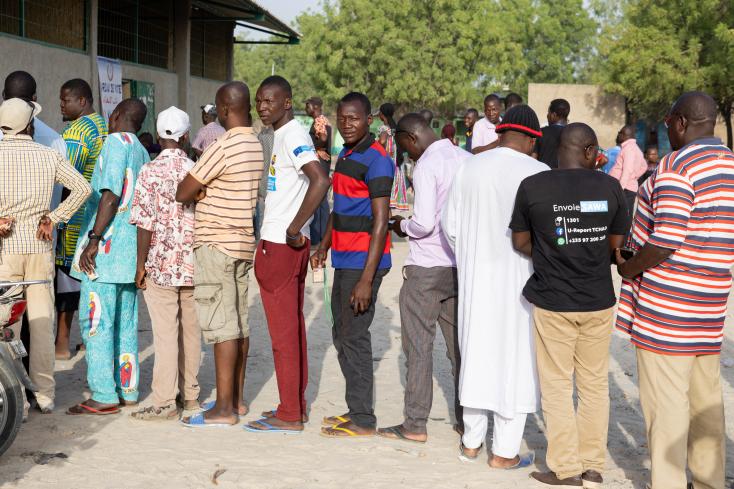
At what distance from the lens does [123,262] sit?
19.1ft

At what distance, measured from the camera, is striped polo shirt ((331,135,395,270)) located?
5.25 m

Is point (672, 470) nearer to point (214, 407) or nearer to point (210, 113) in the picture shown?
point (214, 407)

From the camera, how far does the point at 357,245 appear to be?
5.38 m

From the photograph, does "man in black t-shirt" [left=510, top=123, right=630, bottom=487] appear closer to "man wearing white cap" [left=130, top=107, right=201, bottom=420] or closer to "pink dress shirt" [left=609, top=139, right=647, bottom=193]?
"man wearing white cap" [left=130, top=107, right=201, bottom=420]

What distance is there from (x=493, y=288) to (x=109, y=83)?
389 inches

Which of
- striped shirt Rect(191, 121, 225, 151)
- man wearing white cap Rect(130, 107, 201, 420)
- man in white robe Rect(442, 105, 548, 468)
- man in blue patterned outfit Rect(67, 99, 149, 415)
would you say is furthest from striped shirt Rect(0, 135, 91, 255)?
striped shirt Rect(191, 121, 225, 151)

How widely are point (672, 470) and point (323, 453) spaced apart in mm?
1922

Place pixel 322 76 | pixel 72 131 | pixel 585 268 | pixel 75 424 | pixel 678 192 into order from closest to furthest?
pixel 678 192 → pixel 585 268 → pixel 75 424 → pixel 72 131 → pixel 322 76

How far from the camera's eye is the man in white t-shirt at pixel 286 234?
5305 millimetres

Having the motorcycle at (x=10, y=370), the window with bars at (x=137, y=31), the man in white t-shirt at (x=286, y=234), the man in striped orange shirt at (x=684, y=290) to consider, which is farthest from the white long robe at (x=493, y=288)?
the window with bars at (x=137, y=31)

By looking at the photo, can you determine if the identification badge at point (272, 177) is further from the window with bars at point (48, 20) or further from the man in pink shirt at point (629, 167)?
the man in pink shirt at point (629, 167)

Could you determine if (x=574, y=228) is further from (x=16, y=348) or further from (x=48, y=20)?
(x=48, y=20)

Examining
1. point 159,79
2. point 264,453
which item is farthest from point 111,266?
point 159,79

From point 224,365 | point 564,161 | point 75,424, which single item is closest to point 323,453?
point 224,365
